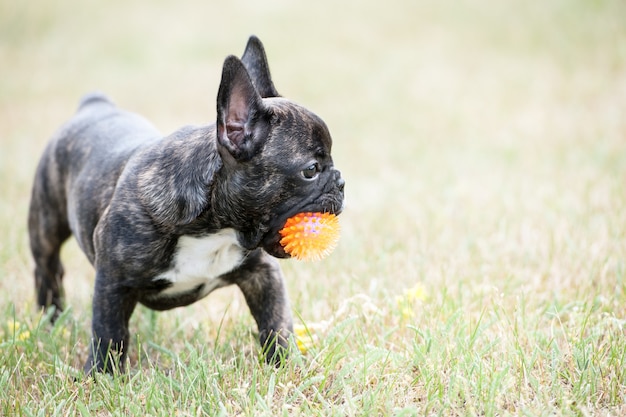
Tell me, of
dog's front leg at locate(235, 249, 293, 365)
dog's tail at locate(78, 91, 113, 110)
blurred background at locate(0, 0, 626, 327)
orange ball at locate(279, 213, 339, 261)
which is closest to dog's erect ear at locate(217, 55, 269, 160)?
orange ball at locate(279, 213, 339, 261)

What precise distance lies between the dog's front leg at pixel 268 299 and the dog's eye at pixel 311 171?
569mm

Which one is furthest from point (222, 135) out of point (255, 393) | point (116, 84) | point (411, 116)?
point (116, 84)

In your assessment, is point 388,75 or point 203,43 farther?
point 203,43

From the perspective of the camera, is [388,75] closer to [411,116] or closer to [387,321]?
[411,116]

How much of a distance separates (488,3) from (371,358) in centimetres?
1424

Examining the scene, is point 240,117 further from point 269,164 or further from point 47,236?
point 47,236

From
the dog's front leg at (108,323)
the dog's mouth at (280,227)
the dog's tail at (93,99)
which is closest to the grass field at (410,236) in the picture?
the dog's front leg at (108,323)

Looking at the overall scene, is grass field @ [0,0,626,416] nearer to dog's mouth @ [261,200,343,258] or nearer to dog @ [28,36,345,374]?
dog @ [28,36,345,374]

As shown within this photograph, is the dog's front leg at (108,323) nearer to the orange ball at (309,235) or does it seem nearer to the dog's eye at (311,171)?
the orange ball at (309,235)

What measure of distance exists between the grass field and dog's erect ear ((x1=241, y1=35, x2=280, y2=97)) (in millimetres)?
1183

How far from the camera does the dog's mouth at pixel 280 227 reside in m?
3.06

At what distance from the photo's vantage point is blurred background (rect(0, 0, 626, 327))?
4.83 metres

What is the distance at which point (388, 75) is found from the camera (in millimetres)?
12203

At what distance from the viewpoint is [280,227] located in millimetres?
3055
